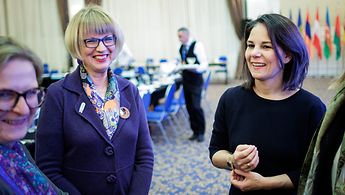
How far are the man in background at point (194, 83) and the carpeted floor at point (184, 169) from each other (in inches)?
9.7

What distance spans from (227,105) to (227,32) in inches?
367

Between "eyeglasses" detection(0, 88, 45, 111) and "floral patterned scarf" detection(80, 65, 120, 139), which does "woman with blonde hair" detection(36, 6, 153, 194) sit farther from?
"eyeglasses" detection(0, 88, 45, 111)

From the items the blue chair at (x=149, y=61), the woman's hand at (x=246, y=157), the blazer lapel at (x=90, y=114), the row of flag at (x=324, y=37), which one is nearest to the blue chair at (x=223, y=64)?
the blue chair at (x=149, y=61)

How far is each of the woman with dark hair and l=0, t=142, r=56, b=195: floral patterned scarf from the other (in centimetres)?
67

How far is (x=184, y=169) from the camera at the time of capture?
14.9ft

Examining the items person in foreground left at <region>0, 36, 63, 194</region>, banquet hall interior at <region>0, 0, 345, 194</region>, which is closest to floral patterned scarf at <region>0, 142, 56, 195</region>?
person in foreground left at <region>0, 36, 63, 194</region>

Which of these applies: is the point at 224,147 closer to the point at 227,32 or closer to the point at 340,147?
the point at 340,147

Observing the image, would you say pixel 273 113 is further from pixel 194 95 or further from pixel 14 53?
pixel 194 95

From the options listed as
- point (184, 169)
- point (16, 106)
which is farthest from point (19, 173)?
point (184, 169)

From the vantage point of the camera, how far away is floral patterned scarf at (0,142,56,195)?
0.97m

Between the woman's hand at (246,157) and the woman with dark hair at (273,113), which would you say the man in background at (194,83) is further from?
the woman's hand at (246,157)

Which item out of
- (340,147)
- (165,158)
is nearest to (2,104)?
(340,147)

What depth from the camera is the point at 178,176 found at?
4312 mm

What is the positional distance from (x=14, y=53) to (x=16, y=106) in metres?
0.14
